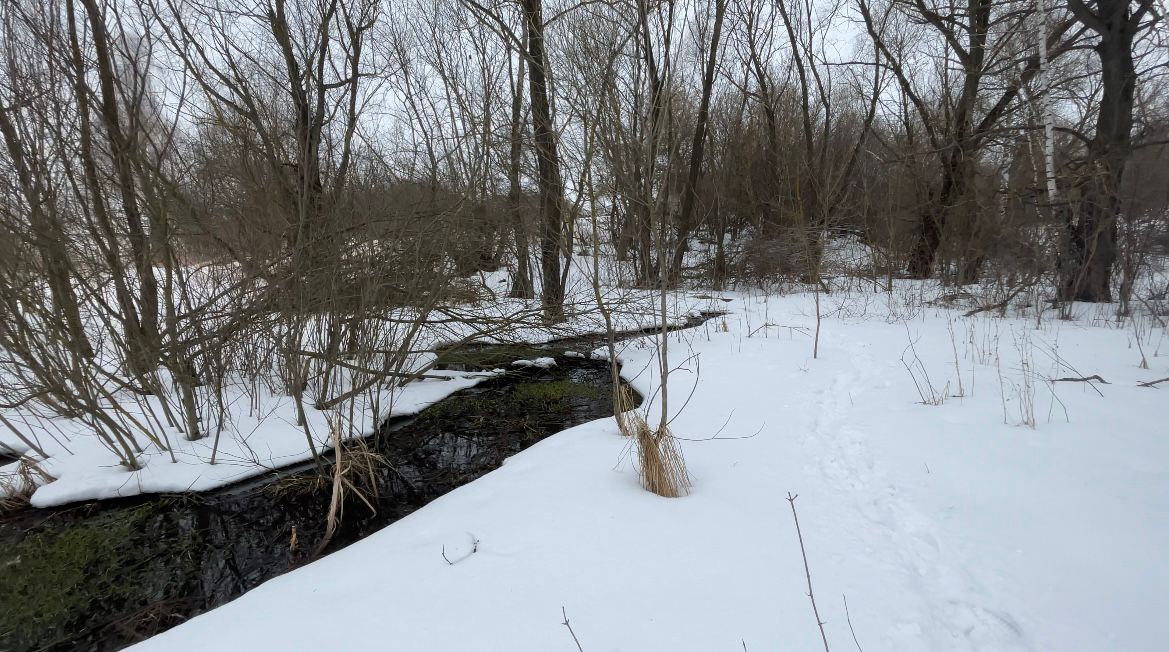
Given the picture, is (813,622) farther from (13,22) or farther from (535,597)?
(13,22)

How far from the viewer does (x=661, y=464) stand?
121 inches

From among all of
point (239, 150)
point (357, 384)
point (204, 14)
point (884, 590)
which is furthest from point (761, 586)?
point (204, 14)

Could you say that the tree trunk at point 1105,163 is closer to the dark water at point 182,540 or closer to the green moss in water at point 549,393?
the green moss in water at point 549,393

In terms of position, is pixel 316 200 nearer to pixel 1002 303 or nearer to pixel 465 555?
pixel 465 555

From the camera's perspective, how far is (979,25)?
1116cm

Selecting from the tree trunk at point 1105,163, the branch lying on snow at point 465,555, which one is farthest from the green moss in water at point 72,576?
the tree trunk at point 1105,163

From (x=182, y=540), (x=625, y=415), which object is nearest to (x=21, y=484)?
(x=182, y=540)

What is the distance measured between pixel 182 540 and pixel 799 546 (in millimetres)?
4106

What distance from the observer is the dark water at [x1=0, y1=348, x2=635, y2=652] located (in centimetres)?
294

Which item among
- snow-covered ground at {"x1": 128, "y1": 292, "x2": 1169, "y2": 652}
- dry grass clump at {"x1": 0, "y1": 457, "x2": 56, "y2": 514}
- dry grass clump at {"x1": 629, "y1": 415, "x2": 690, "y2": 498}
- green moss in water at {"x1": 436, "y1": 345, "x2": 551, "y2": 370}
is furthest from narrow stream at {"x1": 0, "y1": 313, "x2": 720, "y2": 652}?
dry grass clump at {"x1": 629, "y1": 415, "x2": 690, "y2": 498}

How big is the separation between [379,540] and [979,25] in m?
14.8

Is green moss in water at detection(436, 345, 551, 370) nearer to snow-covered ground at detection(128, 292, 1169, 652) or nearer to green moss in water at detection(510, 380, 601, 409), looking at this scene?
green moss in water at detection(510, 380, 601, 409)

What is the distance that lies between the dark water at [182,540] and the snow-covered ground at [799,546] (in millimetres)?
735

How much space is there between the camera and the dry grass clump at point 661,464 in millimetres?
3070
